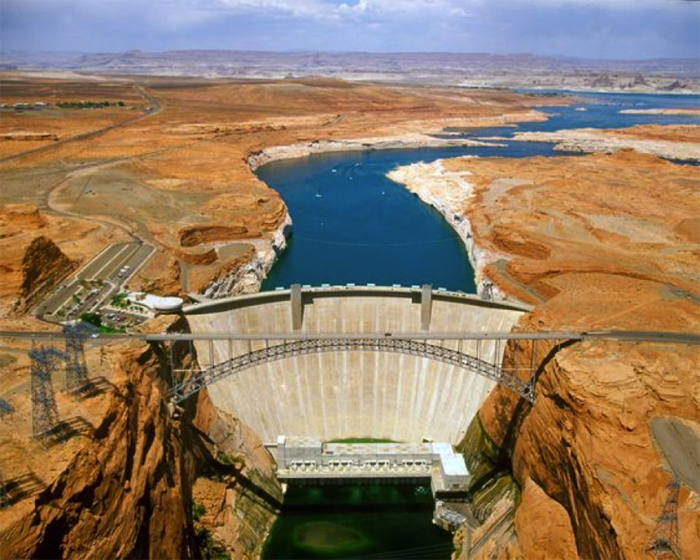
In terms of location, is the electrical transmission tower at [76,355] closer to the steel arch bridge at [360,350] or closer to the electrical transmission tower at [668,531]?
the steel arch bridge at [360,350]

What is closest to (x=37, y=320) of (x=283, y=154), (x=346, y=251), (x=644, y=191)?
(x=346, y=251)

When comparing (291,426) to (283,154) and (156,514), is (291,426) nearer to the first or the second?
(156,514)

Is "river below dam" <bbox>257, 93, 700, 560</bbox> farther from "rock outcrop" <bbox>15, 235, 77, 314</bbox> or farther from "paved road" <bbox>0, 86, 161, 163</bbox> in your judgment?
"paved road" <bbox>0, 86, 161, 163</bbox>

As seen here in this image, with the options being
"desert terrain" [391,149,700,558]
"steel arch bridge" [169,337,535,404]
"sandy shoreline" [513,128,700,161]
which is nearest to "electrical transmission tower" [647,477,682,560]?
"desert terrain" [391,149,700,558]

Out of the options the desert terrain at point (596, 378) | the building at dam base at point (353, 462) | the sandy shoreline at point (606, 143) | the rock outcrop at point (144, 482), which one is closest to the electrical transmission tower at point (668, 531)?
the desert terrain at point (596, 378)

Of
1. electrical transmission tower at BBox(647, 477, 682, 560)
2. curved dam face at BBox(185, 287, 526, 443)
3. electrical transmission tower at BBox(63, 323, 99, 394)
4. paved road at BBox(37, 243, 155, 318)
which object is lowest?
curved dam face at BBox(185, 287, 526, 443)

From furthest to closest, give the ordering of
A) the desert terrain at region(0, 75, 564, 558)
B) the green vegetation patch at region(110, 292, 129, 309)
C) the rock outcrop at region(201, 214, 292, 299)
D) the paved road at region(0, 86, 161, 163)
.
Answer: the paved road at region(0, 86, 161, 163) → the rock outcrop at region(201, 214, 292, 299) → the green vegetation patch at region(110, 292, 129, 309) → the desert terrain at region(0, 75, 564, 558)
